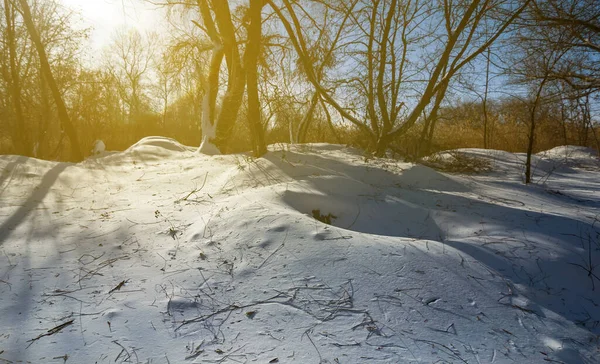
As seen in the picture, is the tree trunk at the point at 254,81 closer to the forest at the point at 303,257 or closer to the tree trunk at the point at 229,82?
the forest at the point at 303,257

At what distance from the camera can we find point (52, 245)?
2.78 m

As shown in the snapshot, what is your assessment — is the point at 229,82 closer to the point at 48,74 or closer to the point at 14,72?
the point at 48,74

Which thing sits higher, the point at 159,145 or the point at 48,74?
the point at 48,74

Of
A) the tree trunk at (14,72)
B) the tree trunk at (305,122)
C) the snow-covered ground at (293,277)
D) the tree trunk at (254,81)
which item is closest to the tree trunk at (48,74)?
the tree trunk at (14,72)

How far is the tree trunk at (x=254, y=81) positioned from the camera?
Answer: 5.61 meters

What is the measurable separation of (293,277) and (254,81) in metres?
4.12

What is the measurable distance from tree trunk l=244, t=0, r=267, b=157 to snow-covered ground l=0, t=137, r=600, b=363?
176cm

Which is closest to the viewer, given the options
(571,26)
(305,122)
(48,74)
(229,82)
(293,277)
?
(293,277)

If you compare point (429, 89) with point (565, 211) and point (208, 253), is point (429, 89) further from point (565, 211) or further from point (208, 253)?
point (208, 253)

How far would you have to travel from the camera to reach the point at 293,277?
2.21m

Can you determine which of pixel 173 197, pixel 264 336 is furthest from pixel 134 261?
pixel 173 197

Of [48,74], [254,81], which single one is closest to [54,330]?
[254,81]

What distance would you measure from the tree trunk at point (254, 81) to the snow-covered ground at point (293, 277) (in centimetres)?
176

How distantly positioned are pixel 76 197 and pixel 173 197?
127 centimetres
